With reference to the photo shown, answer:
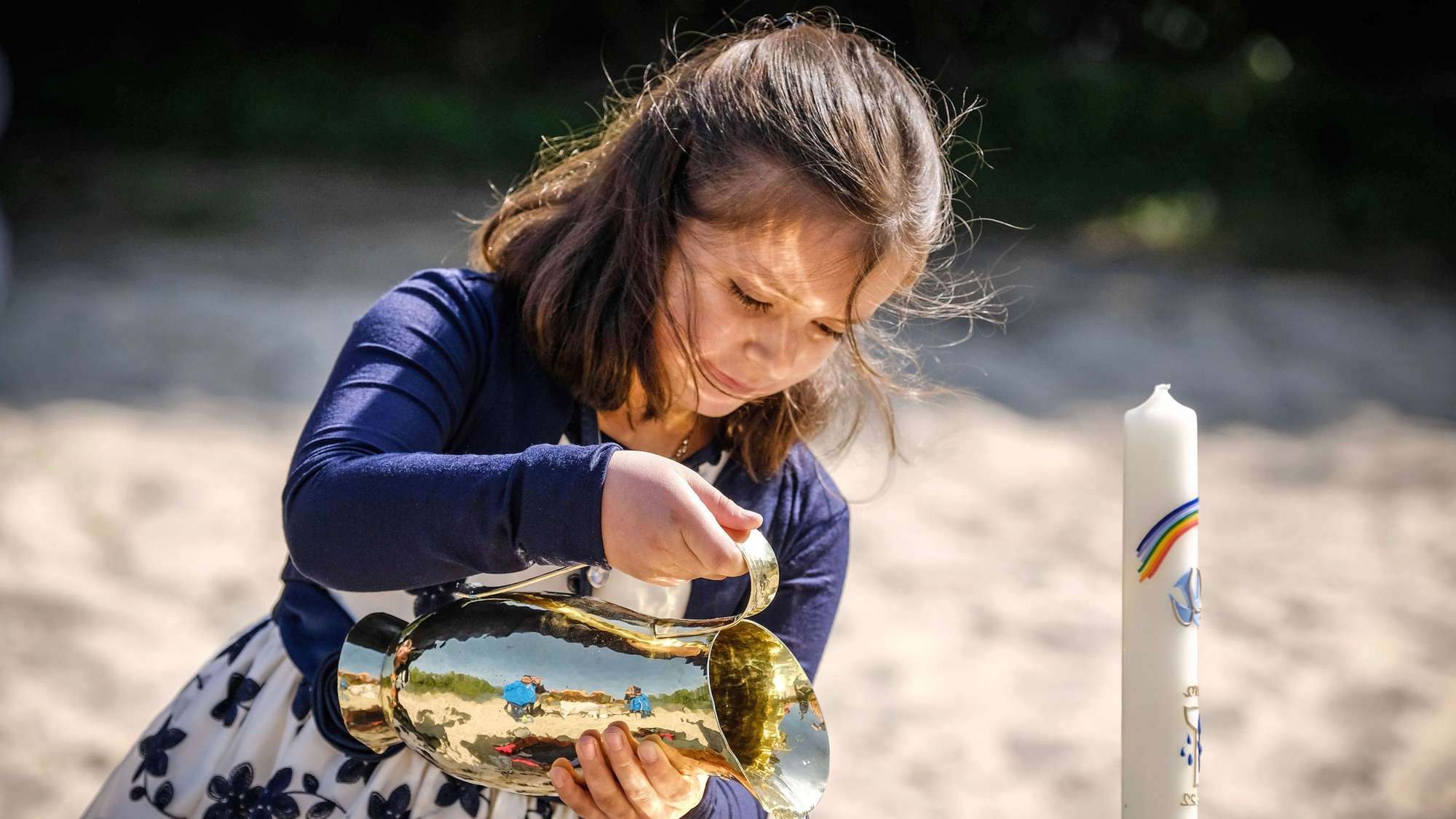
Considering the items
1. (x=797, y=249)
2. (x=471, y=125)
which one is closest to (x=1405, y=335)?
(x=471, y=125)

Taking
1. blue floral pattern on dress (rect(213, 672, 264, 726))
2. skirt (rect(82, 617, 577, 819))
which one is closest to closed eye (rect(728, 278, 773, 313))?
skirt (rect(82, 617, 577, 819))

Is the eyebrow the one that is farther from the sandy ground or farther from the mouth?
the sandy ground

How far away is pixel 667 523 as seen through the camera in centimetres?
76

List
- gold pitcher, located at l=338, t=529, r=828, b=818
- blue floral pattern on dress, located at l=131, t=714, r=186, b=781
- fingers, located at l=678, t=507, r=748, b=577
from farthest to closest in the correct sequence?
blue floral pattern on dress, located at l=131, t=714, r=186, b=781, gold pitcher, located at l=338, t=529, r=828, b=818, fingers, located at l=678, t=507, r=748, b=577

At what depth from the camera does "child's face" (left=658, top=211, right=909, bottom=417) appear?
1.07 m

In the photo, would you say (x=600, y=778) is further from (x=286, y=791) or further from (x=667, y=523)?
(x=286, y=791)

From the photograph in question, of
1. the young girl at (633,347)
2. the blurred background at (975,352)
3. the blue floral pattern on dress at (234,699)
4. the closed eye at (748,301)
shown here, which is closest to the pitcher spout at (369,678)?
the young girl at (633,347)

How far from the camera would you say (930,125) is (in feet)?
3.91

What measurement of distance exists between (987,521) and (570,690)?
2394mm

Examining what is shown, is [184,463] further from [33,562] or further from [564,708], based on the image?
[564,708]

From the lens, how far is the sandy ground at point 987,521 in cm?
225

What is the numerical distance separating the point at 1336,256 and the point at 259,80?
14.6 ft

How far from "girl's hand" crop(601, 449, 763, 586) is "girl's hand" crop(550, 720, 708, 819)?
17 centimetres

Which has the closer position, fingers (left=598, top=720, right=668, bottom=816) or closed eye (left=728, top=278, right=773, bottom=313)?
fingers (left=598, top=720, right=668, bottom=816)
